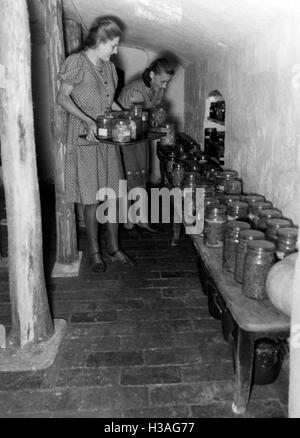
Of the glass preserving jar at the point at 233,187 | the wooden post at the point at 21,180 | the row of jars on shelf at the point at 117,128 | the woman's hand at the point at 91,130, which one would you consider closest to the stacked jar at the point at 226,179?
the glass preserving jar at the point at 233,187

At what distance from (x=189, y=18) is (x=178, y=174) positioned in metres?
1.27

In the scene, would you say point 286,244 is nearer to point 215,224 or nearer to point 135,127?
point 215,224

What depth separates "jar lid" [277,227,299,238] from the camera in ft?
6.53

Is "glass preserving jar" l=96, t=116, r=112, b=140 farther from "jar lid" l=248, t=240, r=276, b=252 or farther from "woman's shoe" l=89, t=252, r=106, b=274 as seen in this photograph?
"jar lid" l=248, t=240, r=276, b=252

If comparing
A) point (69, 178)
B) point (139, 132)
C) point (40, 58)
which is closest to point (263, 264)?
point (139, 132)

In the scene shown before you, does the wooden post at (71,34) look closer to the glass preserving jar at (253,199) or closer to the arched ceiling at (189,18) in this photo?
the arched ceiling at (189,18)

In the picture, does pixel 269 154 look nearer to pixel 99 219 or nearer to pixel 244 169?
pixel 244 169

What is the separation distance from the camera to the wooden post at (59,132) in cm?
331

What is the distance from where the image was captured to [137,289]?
127 inches

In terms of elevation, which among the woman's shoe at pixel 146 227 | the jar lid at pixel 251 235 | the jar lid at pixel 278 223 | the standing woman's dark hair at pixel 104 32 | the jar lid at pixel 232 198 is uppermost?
the standing woman's dark hair at pixel 104 32

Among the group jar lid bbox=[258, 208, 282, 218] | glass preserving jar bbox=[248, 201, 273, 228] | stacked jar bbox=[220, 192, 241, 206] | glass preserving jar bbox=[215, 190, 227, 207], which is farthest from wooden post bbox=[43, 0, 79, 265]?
jar lid bbox=[258, 208, 282, 218]

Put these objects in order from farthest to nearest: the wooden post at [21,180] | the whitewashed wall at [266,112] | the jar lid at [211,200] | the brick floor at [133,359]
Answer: the jar lid at [211,200] → the whitewashed wall at [266,112] → the wooden post at [21,180] → the brick floor at [133,359]

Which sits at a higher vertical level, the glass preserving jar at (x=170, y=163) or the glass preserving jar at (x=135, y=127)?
the glass preserving jar at (x=135, y=127)

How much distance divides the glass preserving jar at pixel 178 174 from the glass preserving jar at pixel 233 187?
31.1 inches
